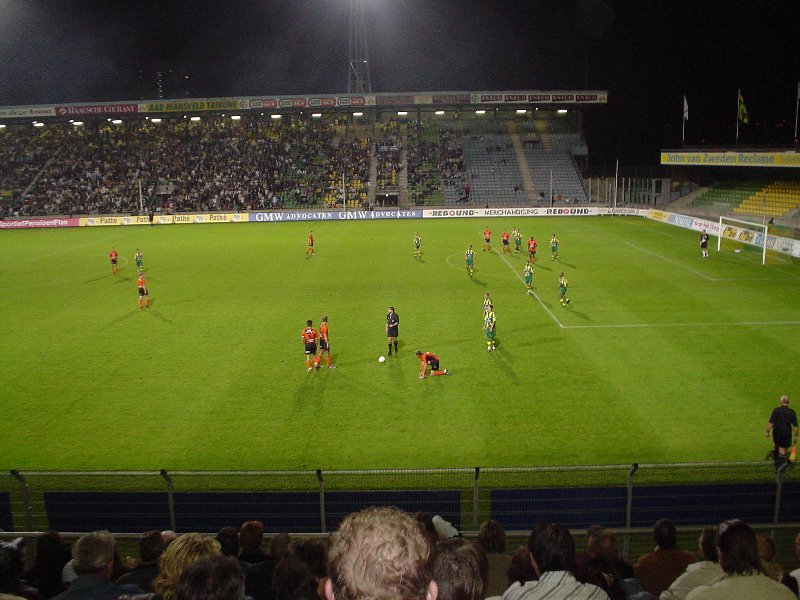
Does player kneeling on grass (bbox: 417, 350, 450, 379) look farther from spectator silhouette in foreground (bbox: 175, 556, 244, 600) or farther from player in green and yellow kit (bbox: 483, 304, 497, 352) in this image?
spectator silhouette in foreground (bbox: 175, 556, 244, 600)

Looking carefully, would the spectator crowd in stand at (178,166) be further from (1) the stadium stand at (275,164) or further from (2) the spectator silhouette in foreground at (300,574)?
(2) the spectator silhouette in foreground at (300,574)

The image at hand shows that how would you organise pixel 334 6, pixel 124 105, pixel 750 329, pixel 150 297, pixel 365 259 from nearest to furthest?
pixel 750 329 < pixel 150 297 < pixel 365 259 < pixel 124 105 < pixel 334 6

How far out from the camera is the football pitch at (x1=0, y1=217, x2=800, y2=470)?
46.4 ft

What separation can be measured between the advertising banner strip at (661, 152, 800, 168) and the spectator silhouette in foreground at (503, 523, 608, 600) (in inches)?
1876

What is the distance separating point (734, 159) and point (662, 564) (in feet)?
168

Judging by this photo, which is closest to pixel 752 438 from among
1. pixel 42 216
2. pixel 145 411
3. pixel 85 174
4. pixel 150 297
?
pixel 145 411

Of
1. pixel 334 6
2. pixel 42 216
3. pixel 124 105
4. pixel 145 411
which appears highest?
pixel 334 6

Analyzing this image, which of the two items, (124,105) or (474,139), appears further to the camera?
(474,139)

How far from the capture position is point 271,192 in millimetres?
72062

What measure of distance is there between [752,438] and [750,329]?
950cm

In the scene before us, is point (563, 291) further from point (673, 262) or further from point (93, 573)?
point (93, 573)

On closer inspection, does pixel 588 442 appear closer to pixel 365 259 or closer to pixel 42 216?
pixel 365 259

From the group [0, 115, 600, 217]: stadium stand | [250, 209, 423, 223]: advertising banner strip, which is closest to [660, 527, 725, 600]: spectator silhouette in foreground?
[250, 209, 423, 223]: advertising banner strip

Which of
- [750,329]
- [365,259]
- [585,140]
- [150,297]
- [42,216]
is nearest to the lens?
[750,329]
